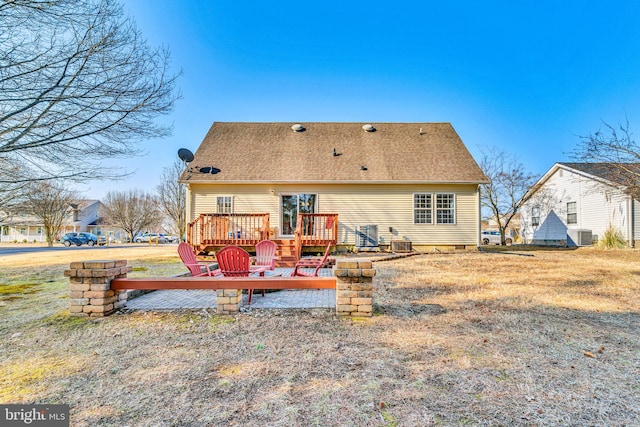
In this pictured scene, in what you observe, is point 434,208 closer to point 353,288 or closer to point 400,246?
point 400,246

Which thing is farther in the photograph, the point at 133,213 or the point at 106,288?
the point at 133,213

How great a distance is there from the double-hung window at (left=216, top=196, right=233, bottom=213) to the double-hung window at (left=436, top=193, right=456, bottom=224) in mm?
9378

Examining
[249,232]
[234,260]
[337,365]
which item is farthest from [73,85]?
[249,232]

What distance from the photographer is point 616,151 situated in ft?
34.3

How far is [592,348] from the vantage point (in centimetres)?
303

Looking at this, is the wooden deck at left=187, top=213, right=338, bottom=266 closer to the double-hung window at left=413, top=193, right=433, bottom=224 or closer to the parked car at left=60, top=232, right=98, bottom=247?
the double-hung window at left=413, top=193, right=433, bottom=224

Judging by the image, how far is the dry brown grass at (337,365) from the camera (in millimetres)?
1956

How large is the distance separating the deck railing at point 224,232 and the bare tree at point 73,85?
576 cm

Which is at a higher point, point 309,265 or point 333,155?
point 333,155

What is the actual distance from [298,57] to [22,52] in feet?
39.2

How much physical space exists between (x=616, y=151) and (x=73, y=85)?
50.5 ft

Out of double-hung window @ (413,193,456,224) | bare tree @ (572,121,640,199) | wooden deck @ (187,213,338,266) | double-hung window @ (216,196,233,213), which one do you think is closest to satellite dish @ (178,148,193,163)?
double-hung window @ (216,196,233,213)

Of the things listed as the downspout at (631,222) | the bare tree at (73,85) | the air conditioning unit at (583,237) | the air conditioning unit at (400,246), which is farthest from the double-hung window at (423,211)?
the downspout at (631,222)

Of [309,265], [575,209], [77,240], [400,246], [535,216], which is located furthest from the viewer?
[77,240]
